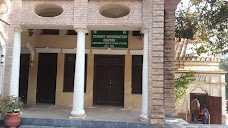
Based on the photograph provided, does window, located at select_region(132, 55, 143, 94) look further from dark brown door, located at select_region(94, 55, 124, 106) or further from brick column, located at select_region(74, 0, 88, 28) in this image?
brick column, located at select_region(74, 0, 88, 28)

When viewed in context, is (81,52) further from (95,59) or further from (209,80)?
(209,80)

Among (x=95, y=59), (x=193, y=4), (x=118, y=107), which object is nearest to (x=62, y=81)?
(x=95, y=59)

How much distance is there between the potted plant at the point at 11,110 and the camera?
26.5ft

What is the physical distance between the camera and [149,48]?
343 inches

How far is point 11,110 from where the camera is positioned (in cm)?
820

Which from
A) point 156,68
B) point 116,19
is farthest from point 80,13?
point 156,68

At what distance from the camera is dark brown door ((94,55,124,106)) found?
12.5m

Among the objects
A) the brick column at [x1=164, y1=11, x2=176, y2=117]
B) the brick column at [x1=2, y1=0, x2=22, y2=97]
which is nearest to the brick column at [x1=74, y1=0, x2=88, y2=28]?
the brick column at [x1=2, y1=0, x2=22, y2=97]

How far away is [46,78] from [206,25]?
347 inches

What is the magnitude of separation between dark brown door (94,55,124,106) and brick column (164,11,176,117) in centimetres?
280

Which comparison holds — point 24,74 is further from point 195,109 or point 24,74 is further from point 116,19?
point 195,109

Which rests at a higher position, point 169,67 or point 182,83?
point 169,67

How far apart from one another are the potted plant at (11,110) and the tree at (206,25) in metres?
9.06

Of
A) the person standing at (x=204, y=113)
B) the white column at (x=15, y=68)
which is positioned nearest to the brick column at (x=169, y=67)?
the person standing at (x=204, y=113)
